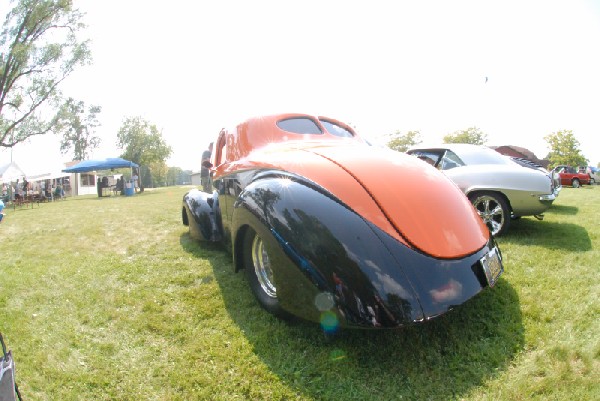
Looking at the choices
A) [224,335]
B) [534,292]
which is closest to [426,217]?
[534,292]

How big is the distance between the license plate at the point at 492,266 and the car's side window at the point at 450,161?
330 centimetres

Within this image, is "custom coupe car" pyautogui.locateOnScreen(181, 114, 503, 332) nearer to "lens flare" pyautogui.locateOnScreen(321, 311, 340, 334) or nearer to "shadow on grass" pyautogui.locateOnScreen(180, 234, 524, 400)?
"lens flare" pyautogui.locateOnScreen(321, 311, 340, 334)

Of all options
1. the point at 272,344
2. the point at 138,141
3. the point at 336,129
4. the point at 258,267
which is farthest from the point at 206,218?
the point at 138,141

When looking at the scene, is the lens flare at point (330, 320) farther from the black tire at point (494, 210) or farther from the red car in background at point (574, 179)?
the red car in background at point (574, 179)

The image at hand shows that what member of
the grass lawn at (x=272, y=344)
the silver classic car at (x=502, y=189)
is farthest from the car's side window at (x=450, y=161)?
the grass lawn at (x=272, y=344)

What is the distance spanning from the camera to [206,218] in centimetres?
398

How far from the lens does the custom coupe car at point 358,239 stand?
5.68 feet

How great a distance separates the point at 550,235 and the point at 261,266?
420 cm

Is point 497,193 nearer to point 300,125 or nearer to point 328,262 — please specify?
point 300,125

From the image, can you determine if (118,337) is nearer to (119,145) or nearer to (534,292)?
(534,292)

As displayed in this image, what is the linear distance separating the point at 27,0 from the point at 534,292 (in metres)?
25.8

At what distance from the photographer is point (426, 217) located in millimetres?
2041

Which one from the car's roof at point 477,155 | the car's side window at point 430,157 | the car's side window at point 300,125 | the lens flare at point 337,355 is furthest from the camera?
the car's side window at point 430,157

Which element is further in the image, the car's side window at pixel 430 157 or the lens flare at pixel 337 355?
the car's side window at pixel 430 157
